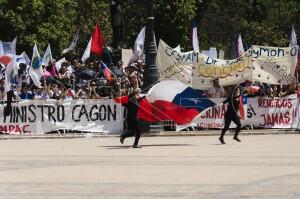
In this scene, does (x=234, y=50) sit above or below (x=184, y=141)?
above

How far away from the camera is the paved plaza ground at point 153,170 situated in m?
11.2

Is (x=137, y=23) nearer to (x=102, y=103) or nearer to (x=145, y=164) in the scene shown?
(x=102, y=103)

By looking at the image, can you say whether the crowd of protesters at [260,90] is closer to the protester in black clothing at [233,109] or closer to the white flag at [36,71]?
the protester in black clothing at [233,109]

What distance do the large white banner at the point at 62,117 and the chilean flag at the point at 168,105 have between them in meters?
3.51

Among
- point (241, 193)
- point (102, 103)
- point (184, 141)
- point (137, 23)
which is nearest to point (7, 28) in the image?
point (137, 23)

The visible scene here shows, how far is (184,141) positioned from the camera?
2259 centimetres

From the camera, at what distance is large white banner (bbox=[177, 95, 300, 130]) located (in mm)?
26516

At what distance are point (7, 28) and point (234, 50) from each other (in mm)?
31016

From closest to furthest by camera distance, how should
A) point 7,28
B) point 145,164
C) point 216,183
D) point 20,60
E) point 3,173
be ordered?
point 216,183
point 3,173
point 145,164
point 20,60
point 7,28

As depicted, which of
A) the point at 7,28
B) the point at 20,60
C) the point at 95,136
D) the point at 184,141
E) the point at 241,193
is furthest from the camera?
the point at 7,28

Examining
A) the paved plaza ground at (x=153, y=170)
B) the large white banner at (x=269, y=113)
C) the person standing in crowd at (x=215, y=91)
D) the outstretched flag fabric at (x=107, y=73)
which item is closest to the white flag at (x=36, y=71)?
the outstretched flag fabric at (x=107, y=73)

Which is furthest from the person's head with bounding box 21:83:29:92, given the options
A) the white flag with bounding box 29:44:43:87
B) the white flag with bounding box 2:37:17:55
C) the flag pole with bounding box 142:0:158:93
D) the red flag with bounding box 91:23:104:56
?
the flag pole with bounding box 142:0:158:93

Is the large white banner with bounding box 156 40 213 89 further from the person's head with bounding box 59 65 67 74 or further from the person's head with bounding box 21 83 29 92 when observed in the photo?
the person's head with bounding box 21 83 29 92

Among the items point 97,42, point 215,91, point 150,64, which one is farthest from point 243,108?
point 97,42
